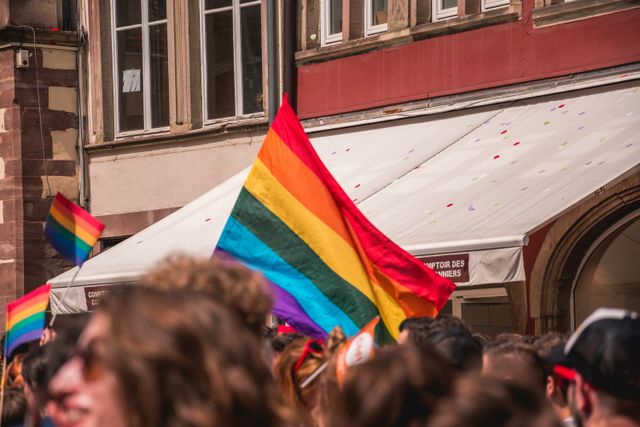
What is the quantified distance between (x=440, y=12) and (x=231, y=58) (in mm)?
3187

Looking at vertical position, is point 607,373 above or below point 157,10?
below

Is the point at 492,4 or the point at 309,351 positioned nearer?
the point at 309,351

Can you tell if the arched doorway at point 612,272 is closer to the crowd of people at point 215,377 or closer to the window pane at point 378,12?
the window pane at point 378,12

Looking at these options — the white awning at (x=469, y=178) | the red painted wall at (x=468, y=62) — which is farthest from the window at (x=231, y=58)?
the white awning at (x=469, y=178)

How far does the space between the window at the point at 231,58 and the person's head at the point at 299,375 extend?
9.91m

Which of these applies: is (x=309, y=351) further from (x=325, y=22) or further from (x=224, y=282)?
(x=325, y=22)

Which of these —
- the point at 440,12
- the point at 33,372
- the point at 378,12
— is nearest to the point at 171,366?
the point at 33,372

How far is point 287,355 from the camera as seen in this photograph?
5.66 meters

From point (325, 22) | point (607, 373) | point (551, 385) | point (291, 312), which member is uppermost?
point (325, 22)

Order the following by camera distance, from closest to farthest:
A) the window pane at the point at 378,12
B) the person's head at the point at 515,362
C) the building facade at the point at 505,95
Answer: the person's head at the point at 515,362 < the building facade at the point at 505,95 < the window pane at the point at 378,12

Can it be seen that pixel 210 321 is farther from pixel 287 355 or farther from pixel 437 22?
pixel 437 22

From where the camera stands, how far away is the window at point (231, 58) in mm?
15570

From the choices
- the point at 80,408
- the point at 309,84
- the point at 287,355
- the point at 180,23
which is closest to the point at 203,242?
the point at 309,84

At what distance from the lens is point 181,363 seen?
223 centimetres
